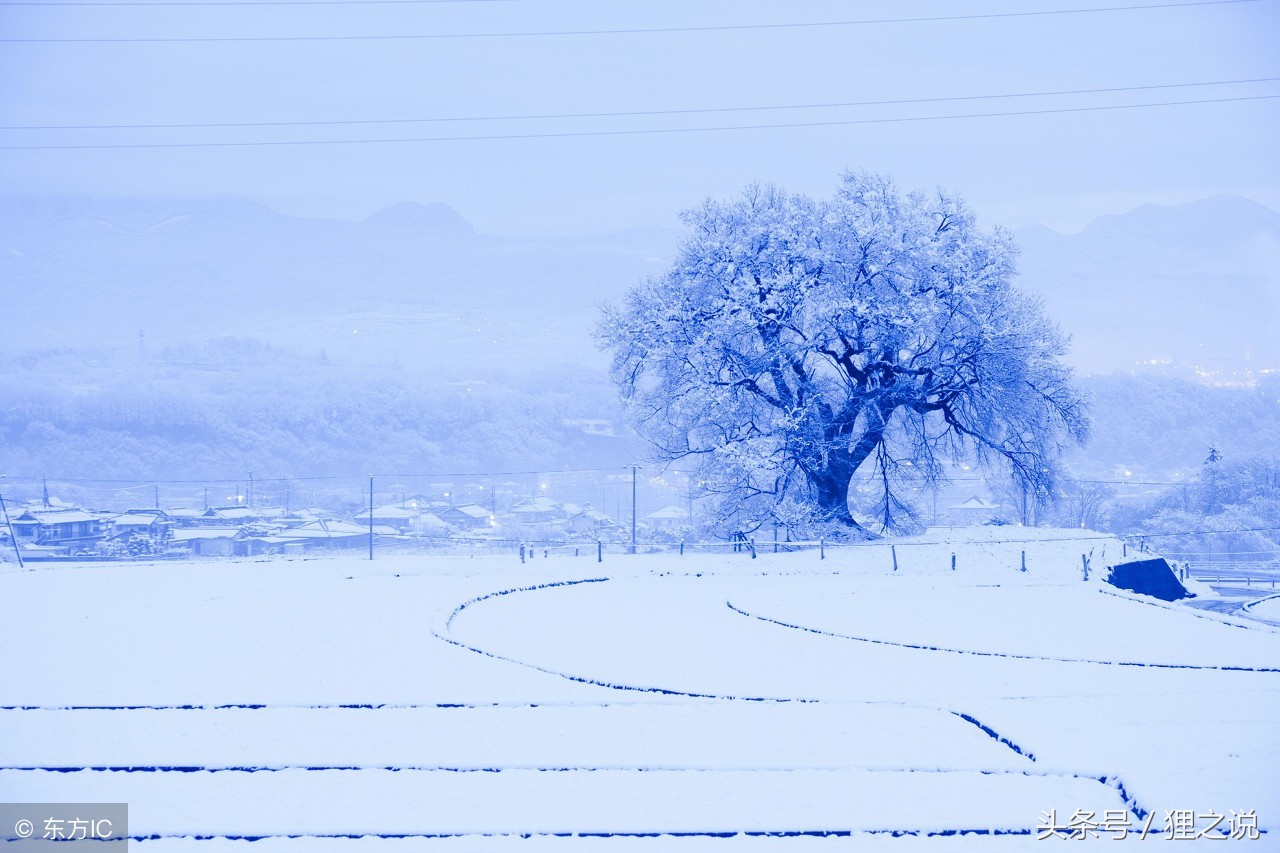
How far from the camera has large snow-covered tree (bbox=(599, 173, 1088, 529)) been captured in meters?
32.2

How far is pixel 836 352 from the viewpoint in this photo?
33.3 m

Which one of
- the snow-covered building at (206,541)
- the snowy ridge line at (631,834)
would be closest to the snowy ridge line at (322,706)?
the snowy ridge line at (631,834)

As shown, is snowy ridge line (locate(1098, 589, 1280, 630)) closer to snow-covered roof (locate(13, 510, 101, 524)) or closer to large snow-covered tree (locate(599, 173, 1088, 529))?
large snow-covered tree (locate(599, 173, 1088, 529))

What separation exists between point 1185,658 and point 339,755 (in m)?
13.4

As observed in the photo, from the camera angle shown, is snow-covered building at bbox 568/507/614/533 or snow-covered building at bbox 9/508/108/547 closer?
snow-covered building at bbox 9/508/108/547

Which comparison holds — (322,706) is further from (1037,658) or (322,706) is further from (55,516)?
(55,516)

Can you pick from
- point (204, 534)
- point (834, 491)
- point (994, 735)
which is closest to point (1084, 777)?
point (994, 735)

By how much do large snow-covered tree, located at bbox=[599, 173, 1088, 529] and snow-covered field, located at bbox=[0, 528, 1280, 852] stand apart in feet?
29.4

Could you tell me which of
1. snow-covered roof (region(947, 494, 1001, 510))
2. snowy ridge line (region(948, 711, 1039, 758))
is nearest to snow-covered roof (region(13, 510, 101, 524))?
snowy ridge line (region(948, 711, 1039, 758))

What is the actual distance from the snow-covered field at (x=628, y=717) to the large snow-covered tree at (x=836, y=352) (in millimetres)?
8947

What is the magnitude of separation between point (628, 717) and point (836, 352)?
72.0 ft

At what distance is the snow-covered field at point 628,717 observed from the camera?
9461mm

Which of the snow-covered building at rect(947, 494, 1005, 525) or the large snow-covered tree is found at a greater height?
the large snow-covered tree

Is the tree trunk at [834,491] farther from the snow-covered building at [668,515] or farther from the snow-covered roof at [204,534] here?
the snow-covered roof at [204,534]
